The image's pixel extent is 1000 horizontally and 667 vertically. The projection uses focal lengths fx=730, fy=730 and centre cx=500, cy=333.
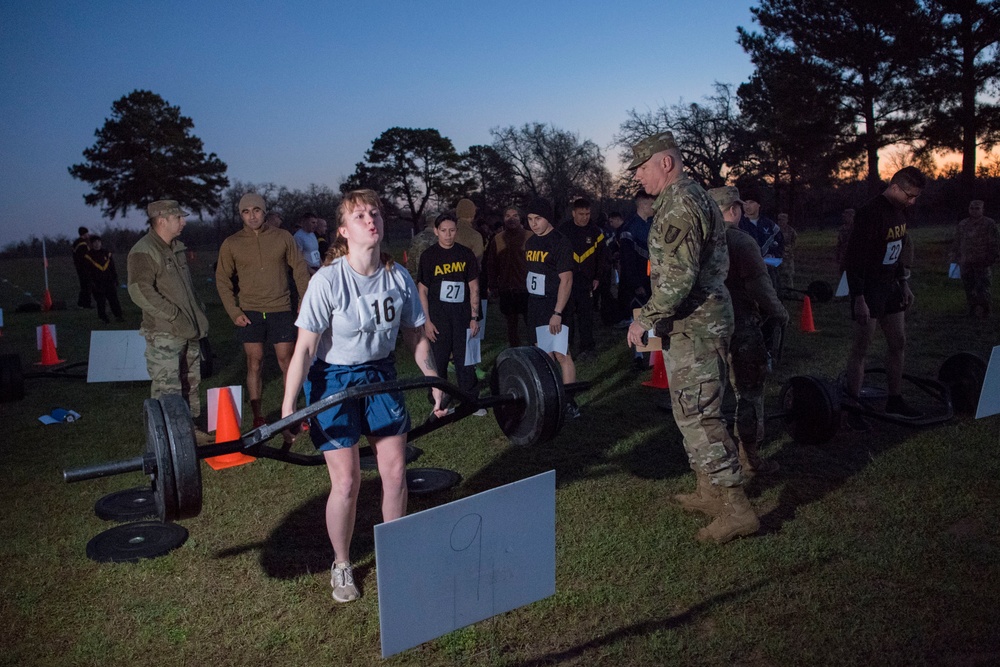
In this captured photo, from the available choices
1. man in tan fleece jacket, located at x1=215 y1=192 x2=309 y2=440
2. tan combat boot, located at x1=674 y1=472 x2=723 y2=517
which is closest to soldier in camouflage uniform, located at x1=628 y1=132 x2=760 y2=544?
tan combat boot, located at x1=674 y1=472 x2=723 y2=517

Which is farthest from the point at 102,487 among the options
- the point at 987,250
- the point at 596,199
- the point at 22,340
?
the point at 596,199

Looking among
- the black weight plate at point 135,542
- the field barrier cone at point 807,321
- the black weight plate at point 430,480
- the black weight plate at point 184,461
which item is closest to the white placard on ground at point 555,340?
the black weight plate at point 430,480

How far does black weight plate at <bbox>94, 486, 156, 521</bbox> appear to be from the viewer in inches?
202

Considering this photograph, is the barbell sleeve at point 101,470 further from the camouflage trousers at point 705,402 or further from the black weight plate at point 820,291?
the black weight plate at point 820,291

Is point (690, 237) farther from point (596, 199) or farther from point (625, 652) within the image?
point (596, 199)

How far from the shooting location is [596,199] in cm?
5022

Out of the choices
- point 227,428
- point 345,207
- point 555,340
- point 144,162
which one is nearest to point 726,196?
point 555,340

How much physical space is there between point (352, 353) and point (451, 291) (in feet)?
11.8

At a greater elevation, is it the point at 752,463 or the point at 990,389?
the point at 990,389

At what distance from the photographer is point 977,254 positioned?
12711 mm

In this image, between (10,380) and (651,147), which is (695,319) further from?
(10,380)

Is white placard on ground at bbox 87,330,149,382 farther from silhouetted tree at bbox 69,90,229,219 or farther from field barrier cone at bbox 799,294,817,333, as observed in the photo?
silhouetted tree at bbox 69,90,229,219

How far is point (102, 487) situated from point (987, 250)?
13.7m

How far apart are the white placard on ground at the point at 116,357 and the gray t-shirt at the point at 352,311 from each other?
18.8ft
